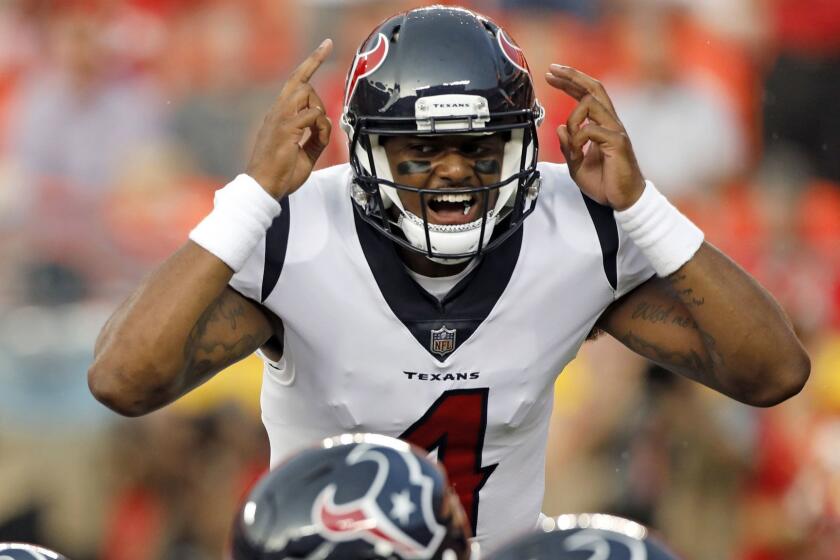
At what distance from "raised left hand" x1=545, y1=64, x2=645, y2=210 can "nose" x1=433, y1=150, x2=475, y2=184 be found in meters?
0.25

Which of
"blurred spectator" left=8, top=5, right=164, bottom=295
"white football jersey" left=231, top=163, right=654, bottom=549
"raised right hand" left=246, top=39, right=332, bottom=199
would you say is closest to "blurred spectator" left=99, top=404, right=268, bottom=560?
"blurred spectator" left=8, top=5, right=164, bottom=295

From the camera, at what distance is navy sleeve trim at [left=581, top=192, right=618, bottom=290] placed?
10.5ft

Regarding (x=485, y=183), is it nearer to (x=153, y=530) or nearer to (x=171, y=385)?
(x=171, y=385)

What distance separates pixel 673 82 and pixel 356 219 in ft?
10.7

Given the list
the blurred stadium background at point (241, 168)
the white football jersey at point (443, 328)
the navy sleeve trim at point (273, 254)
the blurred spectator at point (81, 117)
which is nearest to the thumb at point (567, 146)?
the white football jersey at point (443, 328)

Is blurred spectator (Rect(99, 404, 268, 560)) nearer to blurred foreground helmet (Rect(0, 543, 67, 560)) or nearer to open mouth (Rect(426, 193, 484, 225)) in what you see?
open mouth (Rect(426, 193, 484, 225))

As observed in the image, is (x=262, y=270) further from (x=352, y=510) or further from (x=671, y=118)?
(x=671, y=118)

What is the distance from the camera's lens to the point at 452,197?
3037 millimetres

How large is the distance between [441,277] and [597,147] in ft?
1.45

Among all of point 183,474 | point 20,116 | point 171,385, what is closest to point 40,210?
point 20,116

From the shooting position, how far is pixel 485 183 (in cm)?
306

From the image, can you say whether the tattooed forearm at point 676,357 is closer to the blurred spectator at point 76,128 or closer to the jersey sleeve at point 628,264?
the jersey sleeve at point 628,264

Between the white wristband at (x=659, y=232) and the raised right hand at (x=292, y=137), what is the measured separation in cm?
66

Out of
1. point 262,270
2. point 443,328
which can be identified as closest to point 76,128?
point 262,270
